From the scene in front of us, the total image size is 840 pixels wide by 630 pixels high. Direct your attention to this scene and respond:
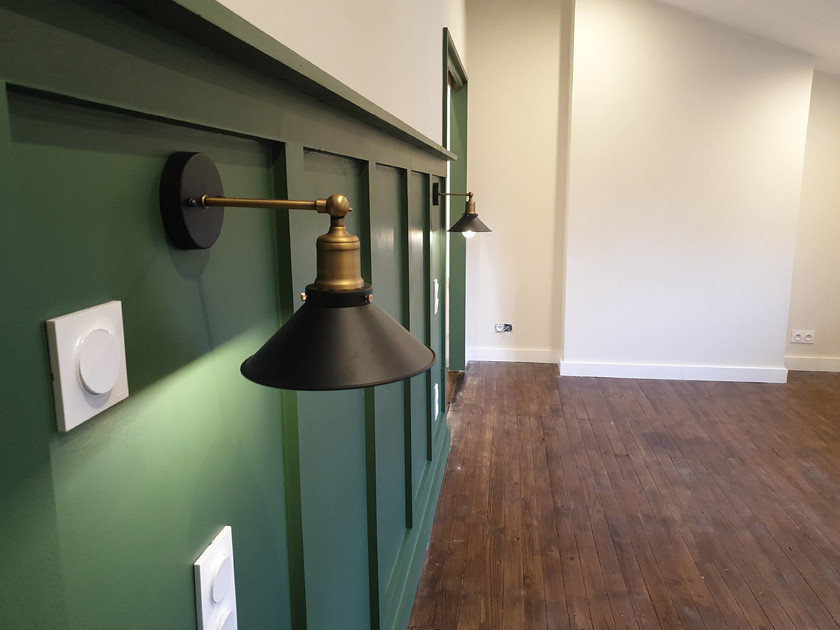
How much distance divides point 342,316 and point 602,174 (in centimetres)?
456

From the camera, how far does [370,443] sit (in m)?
1.72

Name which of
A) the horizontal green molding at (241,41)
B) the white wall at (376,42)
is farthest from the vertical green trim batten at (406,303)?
the horizontal green molding at (241,41)

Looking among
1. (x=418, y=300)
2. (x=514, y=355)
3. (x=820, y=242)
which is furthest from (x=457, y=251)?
(x=820, y=242)

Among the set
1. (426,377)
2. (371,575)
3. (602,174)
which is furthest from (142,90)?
(602,174)

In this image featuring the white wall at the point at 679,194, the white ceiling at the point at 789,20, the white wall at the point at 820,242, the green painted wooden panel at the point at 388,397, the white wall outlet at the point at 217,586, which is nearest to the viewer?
the white wall outlet at the point at 217,586

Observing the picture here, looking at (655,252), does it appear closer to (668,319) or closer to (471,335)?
(668,319)

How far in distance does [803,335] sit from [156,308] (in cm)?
563

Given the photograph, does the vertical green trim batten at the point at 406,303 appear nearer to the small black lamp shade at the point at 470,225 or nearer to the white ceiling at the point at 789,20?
the small black lamp shade at the point at 470,225

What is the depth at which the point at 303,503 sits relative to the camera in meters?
1.16

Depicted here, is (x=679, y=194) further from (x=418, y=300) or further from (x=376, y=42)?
(x=376, y=42)

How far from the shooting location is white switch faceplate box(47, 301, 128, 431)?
52 centimetres

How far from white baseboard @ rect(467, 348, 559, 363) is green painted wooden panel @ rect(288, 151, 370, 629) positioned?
386cm

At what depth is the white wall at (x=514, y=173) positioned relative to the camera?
16.3ft

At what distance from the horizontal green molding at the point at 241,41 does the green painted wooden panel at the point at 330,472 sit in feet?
0.46
